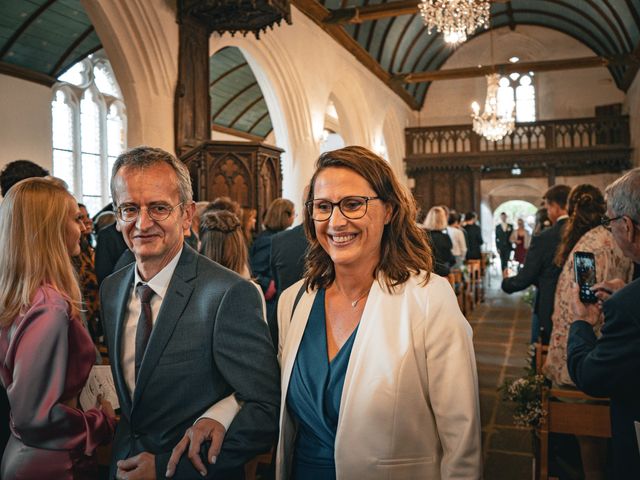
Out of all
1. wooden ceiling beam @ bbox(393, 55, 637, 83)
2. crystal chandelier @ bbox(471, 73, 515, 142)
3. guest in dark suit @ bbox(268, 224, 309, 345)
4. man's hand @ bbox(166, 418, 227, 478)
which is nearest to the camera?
man's hand @ bbox(166, 418, 227, 478)

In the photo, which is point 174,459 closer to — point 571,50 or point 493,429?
point 493,429

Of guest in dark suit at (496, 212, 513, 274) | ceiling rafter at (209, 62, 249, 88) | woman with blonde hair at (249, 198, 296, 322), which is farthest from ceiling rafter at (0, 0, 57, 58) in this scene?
guest in dark suit at (496, 212, 513, 274)

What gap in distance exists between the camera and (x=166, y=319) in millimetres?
1647

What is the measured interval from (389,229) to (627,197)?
2.83 feet

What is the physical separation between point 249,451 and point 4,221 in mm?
1093

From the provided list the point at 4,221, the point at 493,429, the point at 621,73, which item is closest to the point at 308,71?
the point at 493,429

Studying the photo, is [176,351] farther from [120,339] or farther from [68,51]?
[68,51]

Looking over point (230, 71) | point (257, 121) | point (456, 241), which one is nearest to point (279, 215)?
point (456, 241)

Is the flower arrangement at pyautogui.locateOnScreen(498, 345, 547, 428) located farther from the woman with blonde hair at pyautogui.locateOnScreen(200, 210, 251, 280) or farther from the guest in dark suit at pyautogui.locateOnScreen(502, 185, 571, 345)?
the woman with blonde hair at pyautogui.locateOnScreen(200, 210, 251, 280)

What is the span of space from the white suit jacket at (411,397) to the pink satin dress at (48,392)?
2.66ft

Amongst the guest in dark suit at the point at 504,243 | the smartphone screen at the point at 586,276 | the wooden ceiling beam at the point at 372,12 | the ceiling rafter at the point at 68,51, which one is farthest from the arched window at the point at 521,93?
the smartphone screen at the point at 586,276

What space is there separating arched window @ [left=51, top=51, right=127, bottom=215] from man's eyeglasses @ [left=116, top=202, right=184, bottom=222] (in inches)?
405

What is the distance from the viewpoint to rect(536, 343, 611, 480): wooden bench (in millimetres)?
2506

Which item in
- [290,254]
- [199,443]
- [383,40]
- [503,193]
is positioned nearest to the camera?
[199,443]
